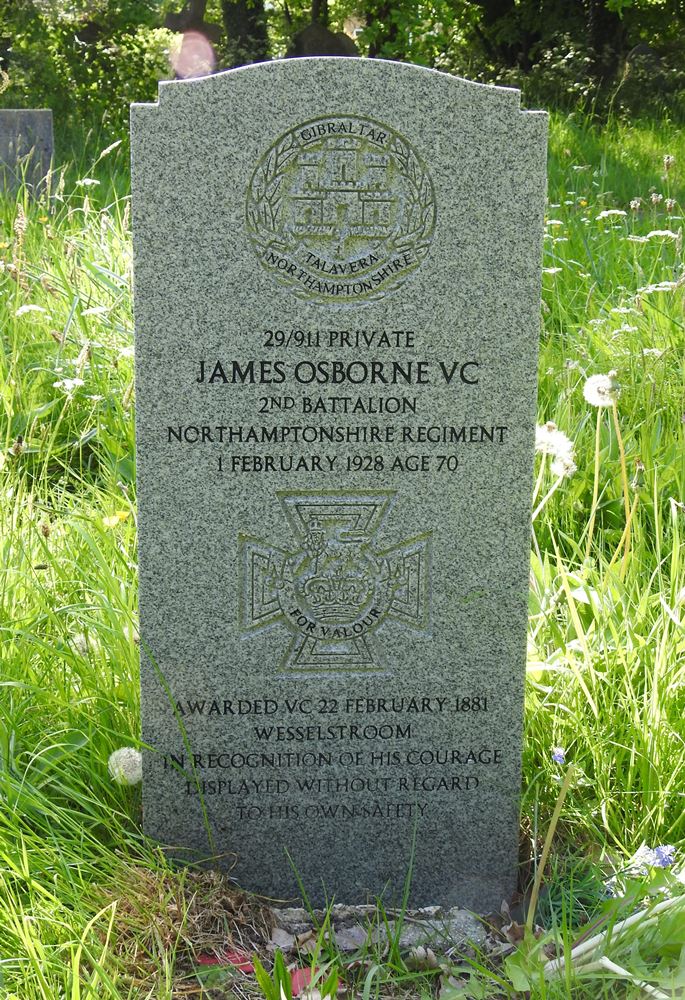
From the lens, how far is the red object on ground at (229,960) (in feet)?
6.74

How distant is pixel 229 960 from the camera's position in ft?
6.79

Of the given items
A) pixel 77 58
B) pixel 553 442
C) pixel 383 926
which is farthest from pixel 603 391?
pixel 77 58

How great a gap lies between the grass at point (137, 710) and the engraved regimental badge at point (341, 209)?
2.58 ft

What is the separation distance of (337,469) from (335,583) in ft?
0.84

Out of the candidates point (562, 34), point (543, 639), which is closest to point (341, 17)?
point (562, 34)

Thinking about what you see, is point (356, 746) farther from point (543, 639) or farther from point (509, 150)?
point (509, 150)

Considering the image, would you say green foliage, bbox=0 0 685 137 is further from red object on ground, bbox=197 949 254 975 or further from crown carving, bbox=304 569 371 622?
red object on ground, bbox=197 949 254 975

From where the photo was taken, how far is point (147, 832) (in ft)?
7.68

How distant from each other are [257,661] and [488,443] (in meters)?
0.67

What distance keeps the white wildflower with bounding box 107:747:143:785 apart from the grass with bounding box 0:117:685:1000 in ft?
0.15

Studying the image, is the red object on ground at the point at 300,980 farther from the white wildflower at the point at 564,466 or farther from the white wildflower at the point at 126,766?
the white wildflower at the point at 564,466

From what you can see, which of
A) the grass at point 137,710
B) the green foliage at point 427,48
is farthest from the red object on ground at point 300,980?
the green foliage at point 427,48

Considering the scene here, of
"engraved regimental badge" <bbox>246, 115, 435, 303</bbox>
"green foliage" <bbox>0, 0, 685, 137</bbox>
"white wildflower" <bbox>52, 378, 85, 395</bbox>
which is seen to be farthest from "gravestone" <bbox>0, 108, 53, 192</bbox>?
"engraved regimental badge" <bbox>246, 115, 435, 303</bbox>

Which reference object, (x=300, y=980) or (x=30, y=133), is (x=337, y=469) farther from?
(x=30, y=133)
